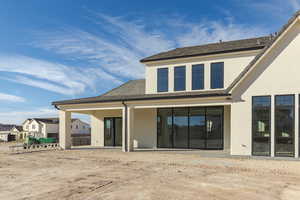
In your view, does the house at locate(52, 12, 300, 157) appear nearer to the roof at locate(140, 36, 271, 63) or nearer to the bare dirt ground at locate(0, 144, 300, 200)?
the roof at locate(140, 36, 271, 63)

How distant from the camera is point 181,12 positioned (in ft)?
64.0

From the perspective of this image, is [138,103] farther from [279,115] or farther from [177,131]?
[279,115]

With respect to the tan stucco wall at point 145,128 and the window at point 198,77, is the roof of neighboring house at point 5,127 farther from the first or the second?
the window at point 198,77

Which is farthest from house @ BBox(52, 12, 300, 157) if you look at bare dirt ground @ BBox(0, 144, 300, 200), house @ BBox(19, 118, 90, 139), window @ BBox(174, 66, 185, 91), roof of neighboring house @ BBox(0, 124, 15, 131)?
roof of neighboring house @ BBox(0, 124, 15, 131)

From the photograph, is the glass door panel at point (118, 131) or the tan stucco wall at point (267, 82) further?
the glass door panel at point (118, 131)

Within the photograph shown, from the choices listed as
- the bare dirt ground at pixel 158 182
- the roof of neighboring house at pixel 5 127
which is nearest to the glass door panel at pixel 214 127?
the bare dirt ground at pixel 158 182

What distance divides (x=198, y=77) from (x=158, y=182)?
11560 mm

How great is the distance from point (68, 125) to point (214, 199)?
1670 cm

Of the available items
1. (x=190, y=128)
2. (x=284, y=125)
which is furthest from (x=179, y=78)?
(x=284, y=125)

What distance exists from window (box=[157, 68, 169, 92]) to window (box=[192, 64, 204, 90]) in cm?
215

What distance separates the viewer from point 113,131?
906 inches

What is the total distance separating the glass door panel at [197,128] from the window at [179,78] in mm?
1885

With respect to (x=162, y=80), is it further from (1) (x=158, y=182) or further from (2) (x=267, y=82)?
(1) (x=158, y=182)

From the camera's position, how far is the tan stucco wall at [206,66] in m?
17.4
